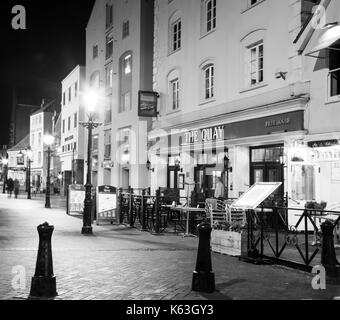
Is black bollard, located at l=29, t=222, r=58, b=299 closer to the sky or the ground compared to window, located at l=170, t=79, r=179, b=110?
closer to the ground

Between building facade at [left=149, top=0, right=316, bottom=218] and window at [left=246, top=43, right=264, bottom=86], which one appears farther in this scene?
window at [left=246, top=43, right=264, bottom=86]

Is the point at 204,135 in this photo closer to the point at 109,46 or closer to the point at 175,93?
the point at 175,93

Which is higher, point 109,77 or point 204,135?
point 109,77

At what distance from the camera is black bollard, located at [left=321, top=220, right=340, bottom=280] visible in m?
7.64

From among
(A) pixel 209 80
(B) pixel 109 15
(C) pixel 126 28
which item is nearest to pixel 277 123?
(A) pixel 209 80

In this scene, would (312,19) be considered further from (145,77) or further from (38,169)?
(38,169)

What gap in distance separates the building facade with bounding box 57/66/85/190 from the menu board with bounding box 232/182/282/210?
31128 mm

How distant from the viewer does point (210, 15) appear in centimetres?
2070

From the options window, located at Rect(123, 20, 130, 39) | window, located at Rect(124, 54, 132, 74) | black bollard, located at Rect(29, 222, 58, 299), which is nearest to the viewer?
black bollard, located at Rect(29, 222, 58, 299)

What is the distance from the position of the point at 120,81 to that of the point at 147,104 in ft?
23.4

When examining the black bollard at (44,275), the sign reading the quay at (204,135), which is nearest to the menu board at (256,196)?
the black bollard at (44,275)

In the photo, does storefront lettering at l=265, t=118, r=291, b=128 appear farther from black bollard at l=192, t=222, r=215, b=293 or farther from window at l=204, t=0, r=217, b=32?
black bollard at l=192, t=222, r=215, b=293

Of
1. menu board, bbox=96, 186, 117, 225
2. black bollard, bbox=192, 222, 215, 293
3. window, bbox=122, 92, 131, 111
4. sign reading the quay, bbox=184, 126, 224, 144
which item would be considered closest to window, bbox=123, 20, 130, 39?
window, bbox=122, 92, 131, 111
